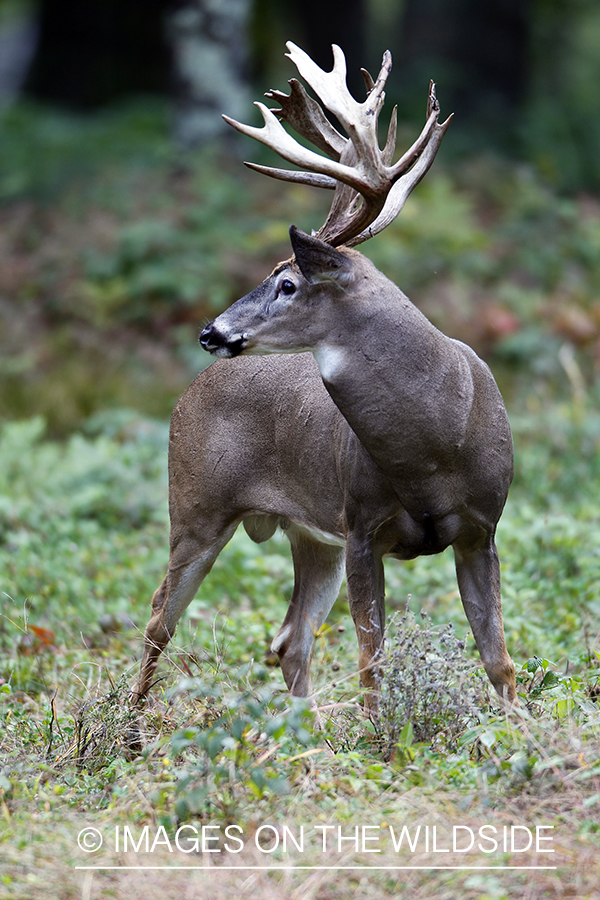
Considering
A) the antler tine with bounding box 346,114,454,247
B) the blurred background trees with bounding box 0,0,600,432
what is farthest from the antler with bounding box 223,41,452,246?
the blurred background trees with bounding box 0,0,600,432

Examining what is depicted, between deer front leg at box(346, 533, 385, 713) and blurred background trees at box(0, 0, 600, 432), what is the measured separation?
5.72m

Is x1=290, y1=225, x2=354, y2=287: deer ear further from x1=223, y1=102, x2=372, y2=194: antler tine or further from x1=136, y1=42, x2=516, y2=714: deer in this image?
x1=223, y1=102, x2=372, y2=194: antler tine

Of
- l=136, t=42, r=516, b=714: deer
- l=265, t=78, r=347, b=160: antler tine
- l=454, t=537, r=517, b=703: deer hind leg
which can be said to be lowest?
l=454, t=537, r=517, b=703: deer hind leg

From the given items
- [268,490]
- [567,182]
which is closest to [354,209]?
[268,490]

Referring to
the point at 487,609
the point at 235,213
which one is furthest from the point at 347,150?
the point at 235,213

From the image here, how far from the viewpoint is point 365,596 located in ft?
13.9

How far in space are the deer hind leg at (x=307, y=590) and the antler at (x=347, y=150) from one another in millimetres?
1596

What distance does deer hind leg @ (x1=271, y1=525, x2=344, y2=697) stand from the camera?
Answer: 200 inches

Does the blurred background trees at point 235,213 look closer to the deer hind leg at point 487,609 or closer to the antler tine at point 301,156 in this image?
the deer hind leg at point 487,609

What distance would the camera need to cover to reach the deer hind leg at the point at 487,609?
4.23 metres

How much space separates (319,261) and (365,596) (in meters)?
1.32

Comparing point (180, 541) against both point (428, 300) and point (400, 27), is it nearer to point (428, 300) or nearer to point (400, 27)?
point (428, 300)

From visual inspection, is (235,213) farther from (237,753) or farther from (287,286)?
(237,753)

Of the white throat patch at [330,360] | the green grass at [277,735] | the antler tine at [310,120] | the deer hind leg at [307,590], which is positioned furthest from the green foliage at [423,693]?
the antler tine at [310,120]
